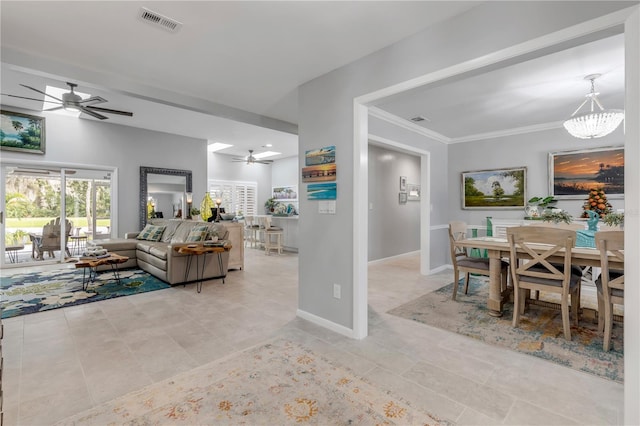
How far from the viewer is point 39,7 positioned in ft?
7.06

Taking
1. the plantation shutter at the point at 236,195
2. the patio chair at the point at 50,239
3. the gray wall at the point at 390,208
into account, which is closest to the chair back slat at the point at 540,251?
the gray wall at the point at 390,208

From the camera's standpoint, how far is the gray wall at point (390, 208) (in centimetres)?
638

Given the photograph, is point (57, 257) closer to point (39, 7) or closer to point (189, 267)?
point (189, 267)

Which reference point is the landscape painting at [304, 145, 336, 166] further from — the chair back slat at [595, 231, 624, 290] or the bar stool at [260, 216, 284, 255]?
the bar stool at [260, 216, 284, 255]

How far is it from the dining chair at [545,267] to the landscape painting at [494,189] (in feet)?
7.87

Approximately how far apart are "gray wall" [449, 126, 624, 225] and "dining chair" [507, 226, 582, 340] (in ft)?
7.68

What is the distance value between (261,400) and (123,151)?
6438 mm

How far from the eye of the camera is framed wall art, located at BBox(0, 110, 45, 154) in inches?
212

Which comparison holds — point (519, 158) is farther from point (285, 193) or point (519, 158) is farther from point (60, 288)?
point (60, 288)

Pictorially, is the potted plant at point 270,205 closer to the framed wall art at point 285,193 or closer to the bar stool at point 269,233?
the framed wall art at point 285,193

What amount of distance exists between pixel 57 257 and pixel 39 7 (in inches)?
220

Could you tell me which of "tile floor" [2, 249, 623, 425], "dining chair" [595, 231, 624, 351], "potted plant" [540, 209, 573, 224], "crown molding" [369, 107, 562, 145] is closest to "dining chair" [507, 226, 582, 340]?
"dining chair" [595, 231, 624, 351]

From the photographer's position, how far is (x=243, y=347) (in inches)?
104

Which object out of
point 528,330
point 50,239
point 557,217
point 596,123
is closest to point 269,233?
point 50,239
